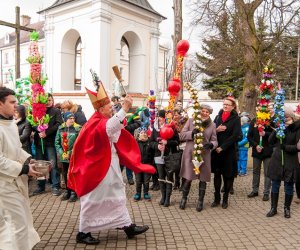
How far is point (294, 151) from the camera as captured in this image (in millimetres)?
5770

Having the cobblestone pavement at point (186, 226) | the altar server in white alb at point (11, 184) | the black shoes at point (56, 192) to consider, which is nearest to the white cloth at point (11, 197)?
the altar server in white alb at point (11, 184)

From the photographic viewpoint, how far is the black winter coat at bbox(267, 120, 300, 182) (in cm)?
575

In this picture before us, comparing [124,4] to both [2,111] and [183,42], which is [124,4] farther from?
[2,111]

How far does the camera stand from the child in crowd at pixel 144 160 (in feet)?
22.6

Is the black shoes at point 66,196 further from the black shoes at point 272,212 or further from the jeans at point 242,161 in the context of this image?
the jeans at point 242,161

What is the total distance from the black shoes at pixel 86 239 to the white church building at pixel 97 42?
49.1ft

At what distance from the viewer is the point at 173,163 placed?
638 cm

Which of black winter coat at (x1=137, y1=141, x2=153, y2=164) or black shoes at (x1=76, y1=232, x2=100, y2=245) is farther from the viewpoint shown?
black winter coat at (x1=137, y1=141, x2=153, y2=164)

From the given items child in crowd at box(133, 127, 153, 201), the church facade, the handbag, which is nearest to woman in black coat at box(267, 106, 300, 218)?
the handbag

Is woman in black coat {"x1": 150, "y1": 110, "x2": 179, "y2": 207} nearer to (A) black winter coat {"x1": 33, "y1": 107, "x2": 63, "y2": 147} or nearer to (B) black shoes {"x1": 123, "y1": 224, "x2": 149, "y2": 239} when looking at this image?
(B) black shoes {"x1": 123, "y1": 224, "x2": 149, "y2": 239}

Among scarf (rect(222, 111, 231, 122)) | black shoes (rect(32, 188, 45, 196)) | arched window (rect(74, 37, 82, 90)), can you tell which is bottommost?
black shoes (rect(32, 188, 45, 196))

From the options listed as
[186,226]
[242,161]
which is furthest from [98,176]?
[242,161]

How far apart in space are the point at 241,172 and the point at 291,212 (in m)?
3.56

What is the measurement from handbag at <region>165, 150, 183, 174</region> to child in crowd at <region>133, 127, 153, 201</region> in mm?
625
